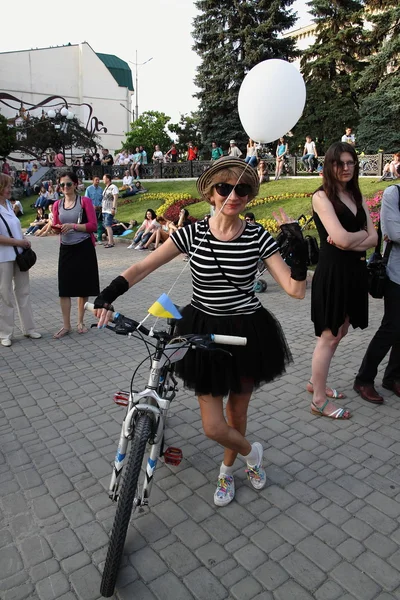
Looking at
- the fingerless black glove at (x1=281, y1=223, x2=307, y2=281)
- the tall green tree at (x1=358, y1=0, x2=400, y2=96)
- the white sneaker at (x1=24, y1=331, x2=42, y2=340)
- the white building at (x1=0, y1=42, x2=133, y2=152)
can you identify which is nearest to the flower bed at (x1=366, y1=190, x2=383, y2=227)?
the white sneaker at (x1=24, y1=331, x2=42, y2=340)

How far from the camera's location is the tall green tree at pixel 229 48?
30.6 meters

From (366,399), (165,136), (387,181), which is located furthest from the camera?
(165,136)

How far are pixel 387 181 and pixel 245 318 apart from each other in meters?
14.3

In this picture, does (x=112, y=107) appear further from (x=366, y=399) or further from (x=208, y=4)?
(x=366, y=399)

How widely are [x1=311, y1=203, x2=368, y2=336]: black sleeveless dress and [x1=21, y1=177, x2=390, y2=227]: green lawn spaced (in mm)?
8390

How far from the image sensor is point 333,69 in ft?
105

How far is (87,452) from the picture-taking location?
12.4ft

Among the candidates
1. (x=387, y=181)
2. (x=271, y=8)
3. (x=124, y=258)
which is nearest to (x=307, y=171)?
(x=387, y=181)

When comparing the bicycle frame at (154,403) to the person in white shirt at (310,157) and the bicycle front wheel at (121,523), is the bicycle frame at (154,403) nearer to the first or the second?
the bicycle front wheel at (121,523)

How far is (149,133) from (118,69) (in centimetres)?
1382

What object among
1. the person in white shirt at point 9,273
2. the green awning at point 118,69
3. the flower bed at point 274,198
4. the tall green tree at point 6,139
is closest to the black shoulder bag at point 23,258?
the person in white shirt at point 9,273

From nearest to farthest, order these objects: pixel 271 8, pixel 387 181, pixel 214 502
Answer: pixel 214 502
pixel 387 181
pixel 271 8

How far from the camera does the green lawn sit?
47.3 feet

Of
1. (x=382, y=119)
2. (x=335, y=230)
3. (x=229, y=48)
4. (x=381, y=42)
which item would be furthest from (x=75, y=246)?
(x=381, y=42)
